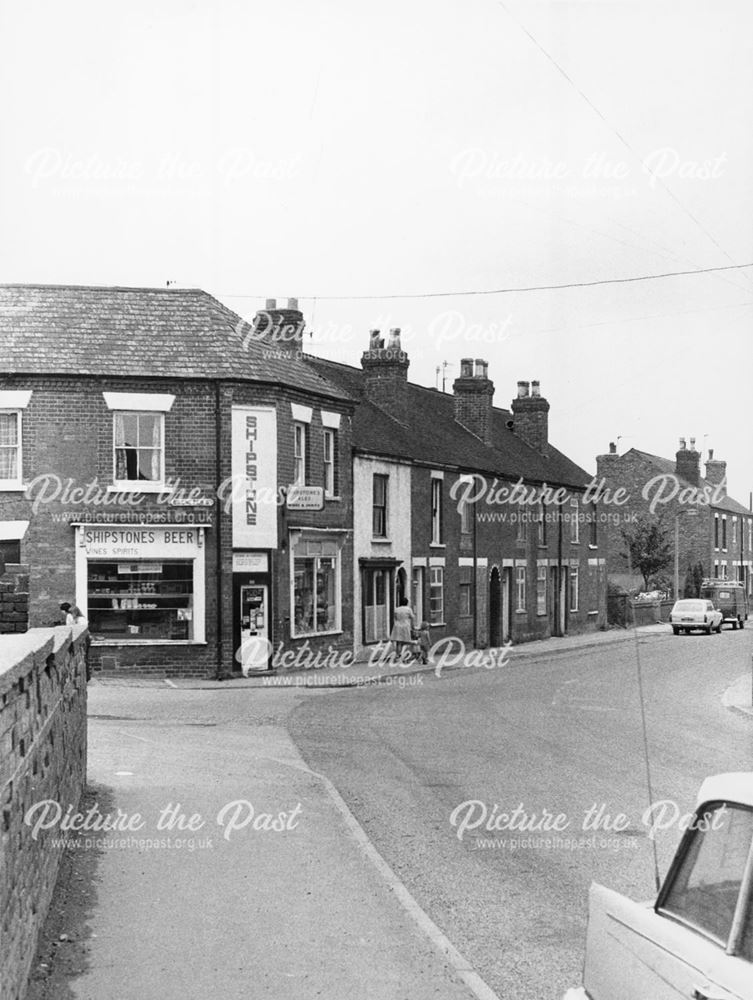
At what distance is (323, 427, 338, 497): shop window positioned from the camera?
32.8 m

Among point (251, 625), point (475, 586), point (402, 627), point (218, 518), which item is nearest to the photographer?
point (218, 518)

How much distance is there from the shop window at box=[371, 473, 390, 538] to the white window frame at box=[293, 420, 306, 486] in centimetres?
430

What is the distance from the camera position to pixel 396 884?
9.18m

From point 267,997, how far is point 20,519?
2256 cm

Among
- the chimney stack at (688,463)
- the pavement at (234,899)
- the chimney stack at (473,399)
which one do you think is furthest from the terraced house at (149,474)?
the chimney stack at (688,463)

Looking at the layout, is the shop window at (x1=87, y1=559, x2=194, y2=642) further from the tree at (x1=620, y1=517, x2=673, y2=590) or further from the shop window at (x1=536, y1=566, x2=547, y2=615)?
the tree at (x1=620, y1=517, x2=673, y2=590)

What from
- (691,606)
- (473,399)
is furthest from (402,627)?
(691,606)

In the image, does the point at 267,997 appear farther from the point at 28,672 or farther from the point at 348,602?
the point at 348,602

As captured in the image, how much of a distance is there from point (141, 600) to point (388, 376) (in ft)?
47.0

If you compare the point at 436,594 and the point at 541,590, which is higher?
the point at 436,594

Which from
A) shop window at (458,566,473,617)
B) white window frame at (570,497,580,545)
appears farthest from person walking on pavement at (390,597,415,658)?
white window frame at (570,497,580,545)

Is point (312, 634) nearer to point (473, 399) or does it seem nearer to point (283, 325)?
point (283, 325)

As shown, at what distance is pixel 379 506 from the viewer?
3569 cm

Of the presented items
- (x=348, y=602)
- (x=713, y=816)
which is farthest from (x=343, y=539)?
(x=713, y=816)
